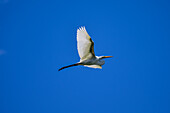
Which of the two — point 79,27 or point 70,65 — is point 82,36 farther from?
point 70,65

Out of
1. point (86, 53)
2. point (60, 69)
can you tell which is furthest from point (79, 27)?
point (60, 69)

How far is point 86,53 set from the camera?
664 inches

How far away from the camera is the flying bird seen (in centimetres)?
1620

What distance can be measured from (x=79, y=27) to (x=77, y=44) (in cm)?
100

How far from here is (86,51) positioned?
1677 cm

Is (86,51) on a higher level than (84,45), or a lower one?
lower

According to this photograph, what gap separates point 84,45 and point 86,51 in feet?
1.48

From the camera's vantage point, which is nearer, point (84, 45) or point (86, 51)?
point (84, 45)

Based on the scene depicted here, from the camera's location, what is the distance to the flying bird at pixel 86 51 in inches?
638

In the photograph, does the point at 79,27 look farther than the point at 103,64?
No

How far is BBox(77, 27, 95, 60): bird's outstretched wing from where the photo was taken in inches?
637

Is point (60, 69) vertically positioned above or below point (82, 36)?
below

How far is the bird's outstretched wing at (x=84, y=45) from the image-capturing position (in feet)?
53.1

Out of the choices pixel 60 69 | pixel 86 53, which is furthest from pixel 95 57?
pixel 60 69
